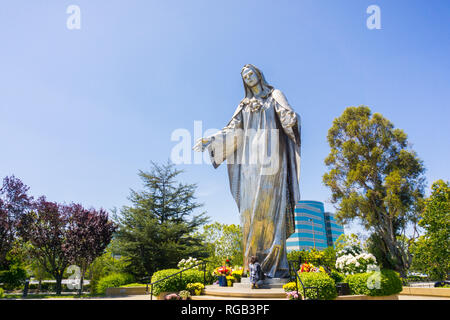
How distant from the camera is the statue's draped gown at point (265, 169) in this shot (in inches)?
364

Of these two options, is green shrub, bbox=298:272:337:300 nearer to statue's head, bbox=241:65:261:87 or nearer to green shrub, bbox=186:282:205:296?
green shrub, bbox=186:282:205:296

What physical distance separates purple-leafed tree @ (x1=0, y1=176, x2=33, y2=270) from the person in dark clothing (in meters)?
19.2

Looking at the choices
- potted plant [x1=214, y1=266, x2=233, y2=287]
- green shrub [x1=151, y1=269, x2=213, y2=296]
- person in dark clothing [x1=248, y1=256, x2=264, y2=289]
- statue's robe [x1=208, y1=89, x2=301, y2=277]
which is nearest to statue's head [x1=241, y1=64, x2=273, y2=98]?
statue's robe [x1=208, y1=89, x2=301, y2=277]

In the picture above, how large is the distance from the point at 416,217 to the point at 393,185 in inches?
122

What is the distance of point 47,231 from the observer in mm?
20141

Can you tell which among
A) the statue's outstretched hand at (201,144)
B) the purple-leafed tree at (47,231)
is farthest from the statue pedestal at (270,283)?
the purple-leafed tree at (47,231)

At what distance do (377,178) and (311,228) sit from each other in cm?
6548

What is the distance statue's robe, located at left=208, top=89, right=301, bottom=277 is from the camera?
923cm

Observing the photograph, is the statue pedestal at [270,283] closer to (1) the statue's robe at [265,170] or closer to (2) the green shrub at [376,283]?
(1) the statue's robe at [265,170]

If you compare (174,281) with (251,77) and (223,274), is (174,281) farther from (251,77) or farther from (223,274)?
(251,77)

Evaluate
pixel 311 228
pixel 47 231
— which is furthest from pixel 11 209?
pixel 311 228
